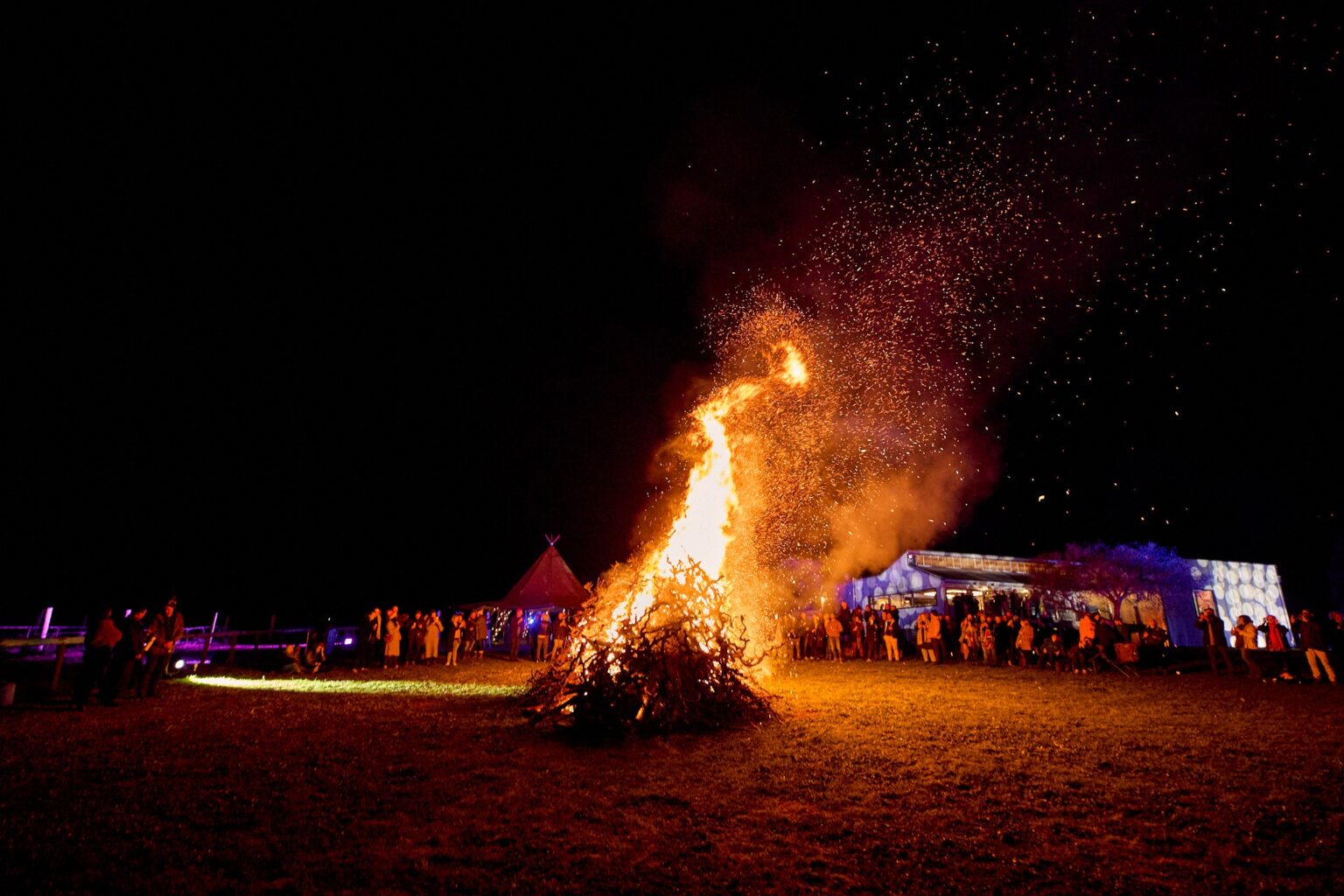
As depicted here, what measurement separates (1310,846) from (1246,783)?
6.13ft

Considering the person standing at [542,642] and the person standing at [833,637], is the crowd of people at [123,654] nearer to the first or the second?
the person standing at [542,642]

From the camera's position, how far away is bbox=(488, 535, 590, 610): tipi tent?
2455cm

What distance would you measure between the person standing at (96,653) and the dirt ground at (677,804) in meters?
0.60

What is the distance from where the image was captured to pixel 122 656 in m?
11.2

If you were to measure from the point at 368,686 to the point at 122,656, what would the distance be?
4.59m

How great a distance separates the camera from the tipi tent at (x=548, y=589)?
24.5 meters

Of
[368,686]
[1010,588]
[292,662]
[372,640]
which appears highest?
[1010,588]

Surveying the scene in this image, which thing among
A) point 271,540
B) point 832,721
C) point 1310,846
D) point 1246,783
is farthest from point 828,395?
point 271,540

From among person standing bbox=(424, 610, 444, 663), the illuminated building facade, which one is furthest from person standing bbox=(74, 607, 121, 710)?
the illuminated building facade

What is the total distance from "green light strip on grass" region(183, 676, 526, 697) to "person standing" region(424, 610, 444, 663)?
5462 mm

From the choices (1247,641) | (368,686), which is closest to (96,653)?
(368,686)

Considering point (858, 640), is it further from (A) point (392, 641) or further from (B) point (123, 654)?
(B) point (123, 654)

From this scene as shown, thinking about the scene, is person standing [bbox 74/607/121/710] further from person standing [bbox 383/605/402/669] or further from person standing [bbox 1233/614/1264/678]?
person standing [bbox 1233/614/1264/678]

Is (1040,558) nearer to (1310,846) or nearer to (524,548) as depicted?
(1310,846)
